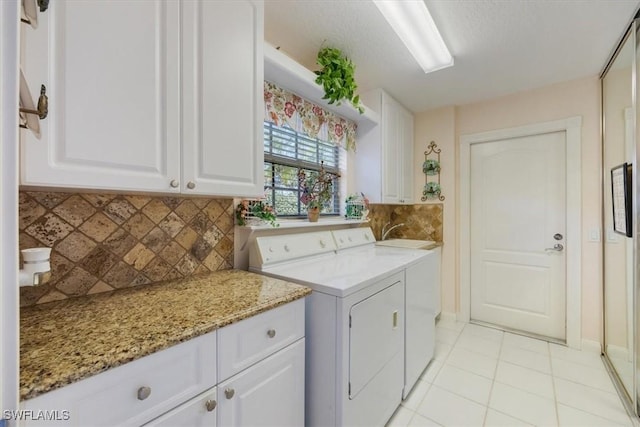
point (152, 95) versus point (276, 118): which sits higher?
point (276, 118)

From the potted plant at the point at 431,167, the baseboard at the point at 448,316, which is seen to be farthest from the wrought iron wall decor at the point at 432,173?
the baseboard at the point at 448,316

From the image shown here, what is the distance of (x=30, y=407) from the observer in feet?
1.83

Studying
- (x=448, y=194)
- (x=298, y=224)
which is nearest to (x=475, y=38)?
(x=448, y=194)

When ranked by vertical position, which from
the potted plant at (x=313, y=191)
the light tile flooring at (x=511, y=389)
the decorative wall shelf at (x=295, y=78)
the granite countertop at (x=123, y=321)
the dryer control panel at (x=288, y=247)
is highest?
the decorative wall shelf at (x=295, y=78)

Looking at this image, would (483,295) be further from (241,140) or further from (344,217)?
(241,140)

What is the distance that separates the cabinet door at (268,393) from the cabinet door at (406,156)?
2186 mm

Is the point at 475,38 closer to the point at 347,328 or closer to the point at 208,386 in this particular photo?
the point at 347,328

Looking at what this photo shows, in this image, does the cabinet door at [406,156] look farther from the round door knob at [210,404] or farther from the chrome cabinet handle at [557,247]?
the round door knob at [210,404]

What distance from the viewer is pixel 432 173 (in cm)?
322

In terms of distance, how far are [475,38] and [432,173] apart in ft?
5.09

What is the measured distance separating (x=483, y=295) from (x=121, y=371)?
337cm

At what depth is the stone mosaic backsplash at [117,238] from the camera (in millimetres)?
1015

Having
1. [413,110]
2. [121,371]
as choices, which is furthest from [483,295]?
[121,371]

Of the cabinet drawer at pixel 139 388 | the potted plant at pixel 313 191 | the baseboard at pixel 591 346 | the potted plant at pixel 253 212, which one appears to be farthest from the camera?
the baseboard at pixel 591 346
